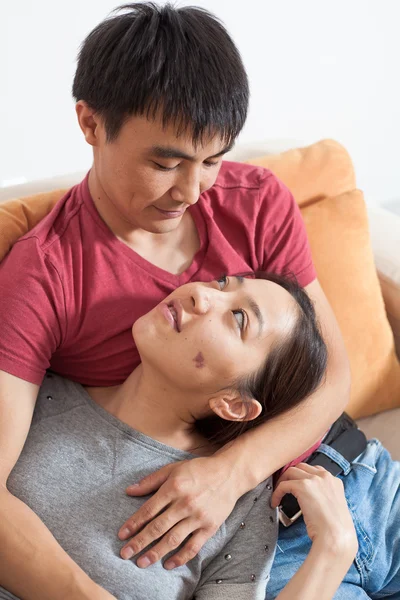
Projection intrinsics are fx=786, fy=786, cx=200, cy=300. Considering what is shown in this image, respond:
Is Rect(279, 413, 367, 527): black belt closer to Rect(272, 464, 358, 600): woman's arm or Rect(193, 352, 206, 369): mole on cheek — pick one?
Rect(272, 464, 358, 600): woman's arm

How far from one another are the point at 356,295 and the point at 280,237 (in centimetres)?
37

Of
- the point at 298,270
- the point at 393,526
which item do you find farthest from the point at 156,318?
the point at 393,526

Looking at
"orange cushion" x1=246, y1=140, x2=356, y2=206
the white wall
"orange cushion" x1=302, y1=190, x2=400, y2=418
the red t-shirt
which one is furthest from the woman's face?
the white wall

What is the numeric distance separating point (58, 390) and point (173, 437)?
254 mm

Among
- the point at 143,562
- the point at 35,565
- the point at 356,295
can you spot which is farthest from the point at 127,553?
the point at 356,295

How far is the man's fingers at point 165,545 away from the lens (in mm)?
1352

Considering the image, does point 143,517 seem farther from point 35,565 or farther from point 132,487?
point 35,565

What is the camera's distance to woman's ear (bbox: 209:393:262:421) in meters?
1.45

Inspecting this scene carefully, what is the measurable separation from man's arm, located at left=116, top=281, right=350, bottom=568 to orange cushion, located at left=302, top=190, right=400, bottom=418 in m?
0.40

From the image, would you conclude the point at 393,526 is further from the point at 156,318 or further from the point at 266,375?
the point at 156,318

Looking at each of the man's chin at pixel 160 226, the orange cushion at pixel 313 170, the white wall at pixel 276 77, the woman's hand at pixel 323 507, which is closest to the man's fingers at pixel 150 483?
the woman's hand at pixel 323 507

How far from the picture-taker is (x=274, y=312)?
1.49 metres

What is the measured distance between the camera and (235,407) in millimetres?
1475

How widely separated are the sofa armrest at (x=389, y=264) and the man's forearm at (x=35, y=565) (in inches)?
46.3
